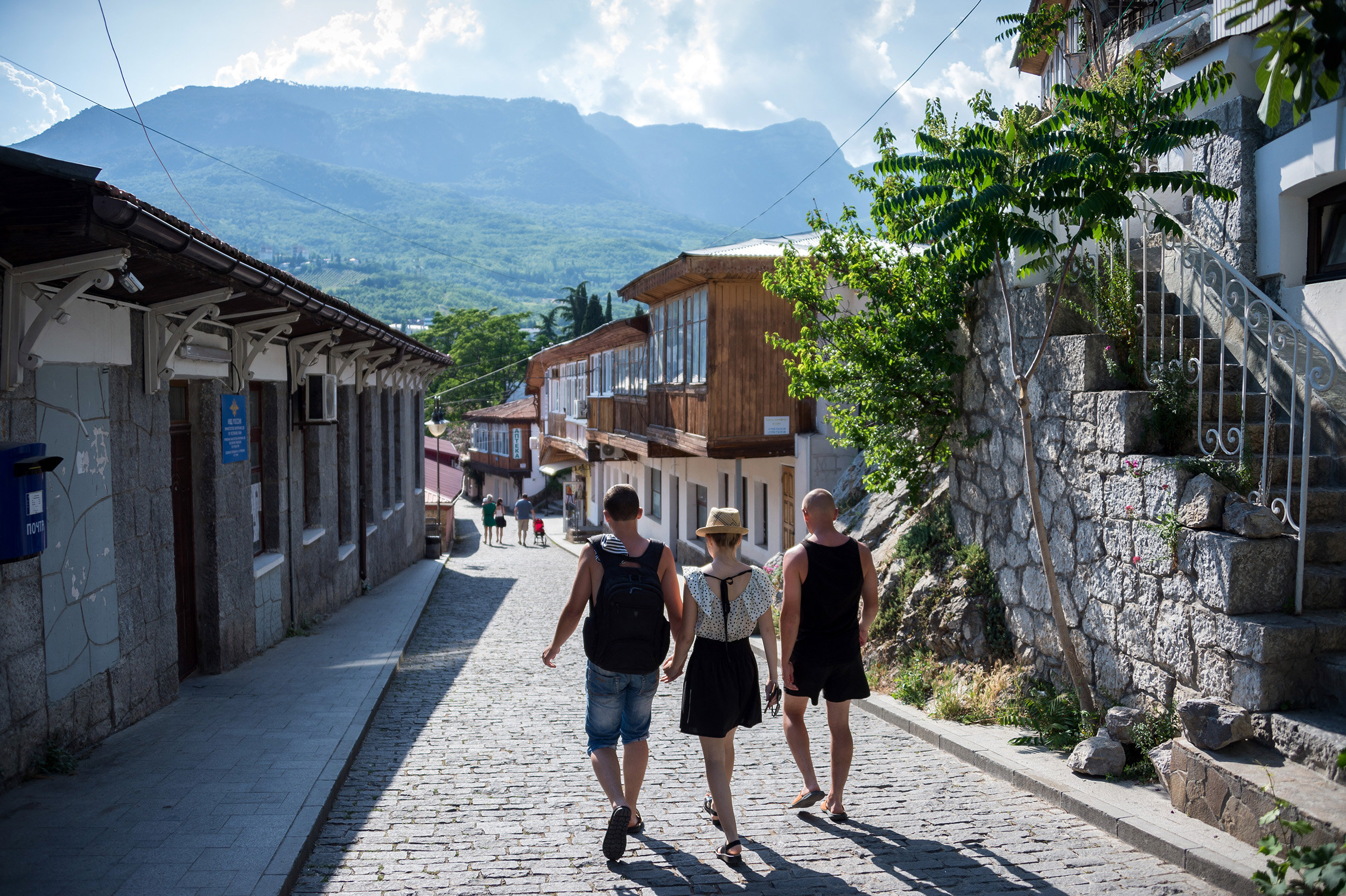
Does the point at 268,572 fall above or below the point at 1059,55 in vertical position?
below

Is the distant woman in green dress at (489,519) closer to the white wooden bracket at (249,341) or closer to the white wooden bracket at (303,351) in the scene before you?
the white wooden bracket at (303,351)

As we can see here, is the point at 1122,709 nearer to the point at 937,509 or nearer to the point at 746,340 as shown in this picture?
the point at 937,509

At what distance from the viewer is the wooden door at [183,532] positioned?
25.0 feet

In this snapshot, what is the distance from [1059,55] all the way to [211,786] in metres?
17.0

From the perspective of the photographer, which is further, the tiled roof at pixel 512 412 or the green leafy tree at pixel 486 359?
the green leafy tree at pixel 486 359

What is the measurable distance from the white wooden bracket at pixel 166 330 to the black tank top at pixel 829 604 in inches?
178

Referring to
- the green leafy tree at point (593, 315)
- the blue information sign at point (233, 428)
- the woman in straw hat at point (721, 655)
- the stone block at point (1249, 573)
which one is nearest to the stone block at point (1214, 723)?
the stone block at point (1249, 573)

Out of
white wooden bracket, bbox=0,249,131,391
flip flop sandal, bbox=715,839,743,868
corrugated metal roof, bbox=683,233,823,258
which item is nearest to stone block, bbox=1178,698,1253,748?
flip flop sandal, bbox=715,839,743,868

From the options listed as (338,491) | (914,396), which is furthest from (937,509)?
(338,491)

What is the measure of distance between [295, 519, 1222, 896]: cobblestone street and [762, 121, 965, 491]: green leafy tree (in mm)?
2444

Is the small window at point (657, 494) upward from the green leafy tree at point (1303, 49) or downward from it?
downward

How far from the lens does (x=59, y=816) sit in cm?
445

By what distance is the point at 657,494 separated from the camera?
974 inches

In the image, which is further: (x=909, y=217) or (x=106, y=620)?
(x=909, y=217)
